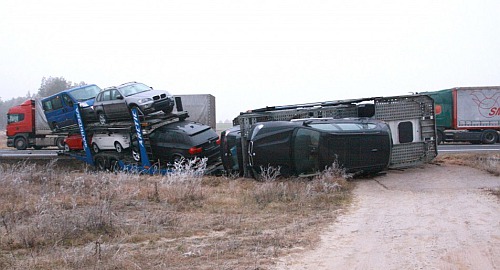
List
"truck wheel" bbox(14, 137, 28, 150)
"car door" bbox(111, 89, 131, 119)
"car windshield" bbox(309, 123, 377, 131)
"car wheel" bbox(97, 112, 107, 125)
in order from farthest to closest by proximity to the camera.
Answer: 1. "truck wheel" bbox(14, 137, 28, 150)
2. "car wheel" bbox(97, 112, 107, 125)
3. "car door" bbox(111, 89, 131, 119)
4. "car windshield" bbox(309, 123, 377, 131)

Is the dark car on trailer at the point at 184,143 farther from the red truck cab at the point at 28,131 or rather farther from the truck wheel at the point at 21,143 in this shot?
the truck wheel at the point at 21,143

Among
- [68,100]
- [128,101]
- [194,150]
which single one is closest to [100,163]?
[128,101]

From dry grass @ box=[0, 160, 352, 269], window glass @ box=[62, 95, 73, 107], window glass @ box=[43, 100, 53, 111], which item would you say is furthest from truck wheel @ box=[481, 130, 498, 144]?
window glass @ box=[43, 100, 53, 111]

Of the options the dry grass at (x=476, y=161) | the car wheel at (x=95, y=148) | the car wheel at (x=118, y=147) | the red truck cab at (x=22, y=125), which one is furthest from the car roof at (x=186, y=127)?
the red truck cab at (x=22, y=125)

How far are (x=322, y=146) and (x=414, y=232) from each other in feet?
18.9

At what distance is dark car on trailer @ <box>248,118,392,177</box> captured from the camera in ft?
43.0

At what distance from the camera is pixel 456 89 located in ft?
92.5

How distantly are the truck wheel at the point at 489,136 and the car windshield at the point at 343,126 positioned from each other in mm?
17127

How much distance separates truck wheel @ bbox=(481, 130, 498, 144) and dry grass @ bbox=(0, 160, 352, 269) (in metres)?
18.7

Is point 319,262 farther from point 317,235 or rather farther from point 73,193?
point 73,193

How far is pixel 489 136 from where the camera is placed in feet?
91.8

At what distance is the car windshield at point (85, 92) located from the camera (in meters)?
24.8

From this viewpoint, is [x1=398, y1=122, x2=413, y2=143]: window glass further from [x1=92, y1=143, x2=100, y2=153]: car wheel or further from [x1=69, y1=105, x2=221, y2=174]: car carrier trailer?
[x1=92, y1=143, x2=100, y2=153]: car wheel

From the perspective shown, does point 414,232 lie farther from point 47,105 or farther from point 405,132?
point 47,105
